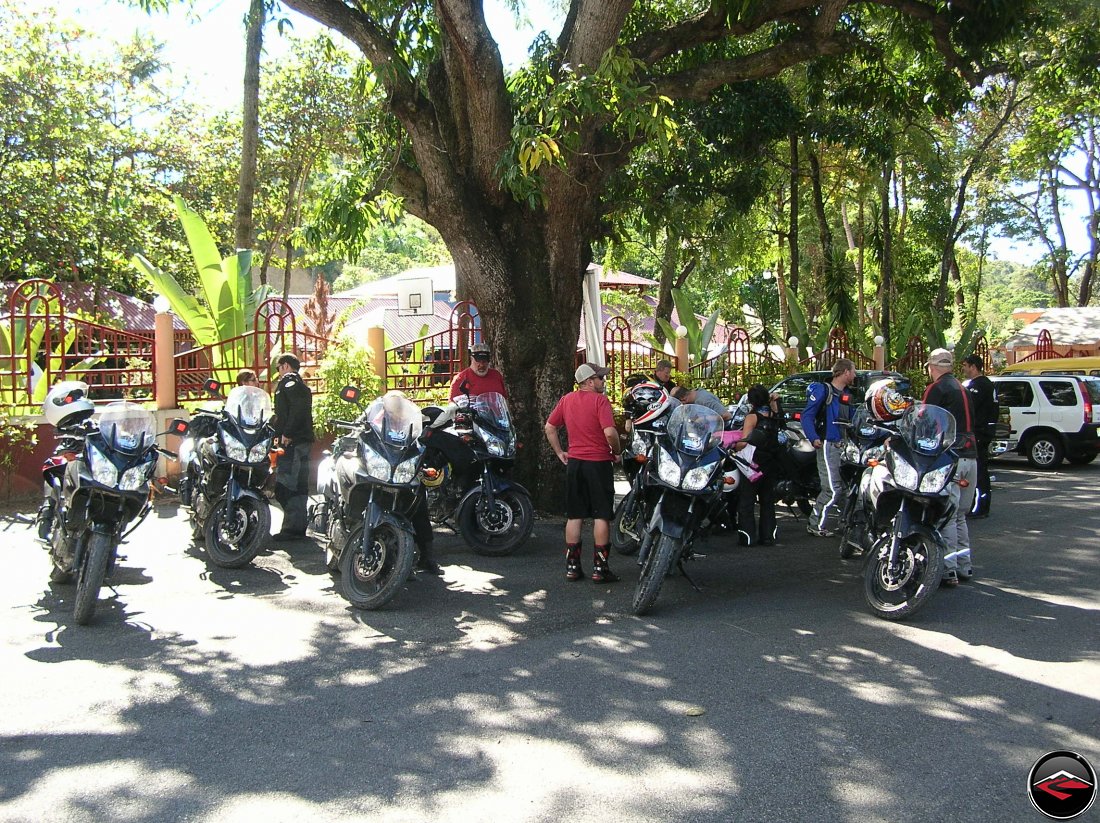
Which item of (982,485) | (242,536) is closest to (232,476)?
(242,536)

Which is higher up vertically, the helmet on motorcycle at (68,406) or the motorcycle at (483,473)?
the helmet on motorcycle at (68,406)

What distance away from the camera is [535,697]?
5.10m

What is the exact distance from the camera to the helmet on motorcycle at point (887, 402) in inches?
284

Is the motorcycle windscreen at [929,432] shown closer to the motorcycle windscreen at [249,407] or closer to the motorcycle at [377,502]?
the motorcycle at [377,502]

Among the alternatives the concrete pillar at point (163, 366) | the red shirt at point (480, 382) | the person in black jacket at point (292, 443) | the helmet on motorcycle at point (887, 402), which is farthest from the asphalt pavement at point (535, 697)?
the concrete pillar at point (163, 366)

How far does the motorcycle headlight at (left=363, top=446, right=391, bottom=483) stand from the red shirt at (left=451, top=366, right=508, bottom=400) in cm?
265

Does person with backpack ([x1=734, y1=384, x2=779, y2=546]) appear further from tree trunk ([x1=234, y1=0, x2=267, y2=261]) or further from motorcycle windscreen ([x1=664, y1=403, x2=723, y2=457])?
tree trunk ([x1=234, y1=0, x2=267, y2=261])

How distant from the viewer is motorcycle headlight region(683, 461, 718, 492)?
6.82 m

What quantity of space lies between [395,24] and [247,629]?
655cm

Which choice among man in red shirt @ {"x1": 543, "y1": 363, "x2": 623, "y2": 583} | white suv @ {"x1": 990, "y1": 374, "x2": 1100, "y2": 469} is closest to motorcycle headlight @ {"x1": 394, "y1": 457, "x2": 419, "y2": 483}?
man in red shirt @ {"x1": 543, "y1": 363, "x2": 623, "y2": 583}

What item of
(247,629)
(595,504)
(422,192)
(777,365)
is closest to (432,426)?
(595,504)

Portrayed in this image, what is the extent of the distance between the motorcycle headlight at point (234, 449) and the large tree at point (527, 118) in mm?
3317

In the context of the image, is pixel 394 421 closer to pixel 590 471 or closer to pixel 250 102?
pixel 590 471

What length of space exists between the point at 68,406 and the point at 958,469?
6747 millimetres
